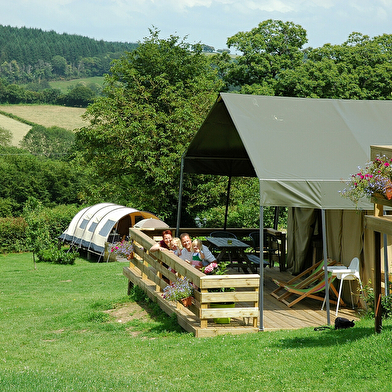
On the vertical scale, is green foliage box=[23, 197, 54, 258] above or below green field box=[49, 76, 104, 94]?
below

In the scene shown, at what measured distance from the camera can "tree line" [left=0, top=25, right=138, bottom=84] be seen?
128625 mm

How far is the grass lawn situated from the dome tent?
536 inches

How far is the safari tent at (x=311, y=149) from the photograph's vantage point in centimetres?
745

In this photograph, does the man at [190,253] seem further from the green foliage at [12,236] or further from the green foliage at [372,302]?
the green foliage at [12,236]

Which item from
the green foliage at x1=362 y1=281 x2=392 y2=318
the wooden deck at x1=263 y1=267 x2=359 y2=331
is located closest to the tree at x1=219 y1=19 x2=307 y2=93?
the wooden deck at x1=263 y1=267 x2=359 y2=331

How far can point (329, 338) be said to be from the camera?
6062mm

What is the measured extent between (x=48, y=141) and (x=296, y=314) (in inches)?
2924

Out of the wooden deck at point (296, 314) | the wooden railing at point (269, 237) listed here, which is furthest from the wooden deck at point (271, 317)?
the wooden railing at point (269, 237)

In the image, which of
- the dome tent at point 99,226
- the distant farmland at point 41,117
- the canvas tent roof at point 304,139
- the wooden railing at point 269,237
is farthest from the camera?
the distant farmland at point 41,117

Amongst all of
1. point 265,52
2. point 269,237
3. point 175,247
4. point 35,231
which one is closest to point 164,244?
point 175,247

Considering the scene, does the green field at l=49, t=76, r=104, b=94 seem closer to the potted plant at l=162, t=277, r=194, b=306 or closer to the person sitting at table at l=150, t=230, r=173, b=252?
the person sitting at table at l=150, t=230, r=173, b=252

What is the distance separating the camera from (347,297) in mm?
8578

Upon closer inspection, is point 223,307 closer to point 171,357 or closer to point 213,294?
point 213,294

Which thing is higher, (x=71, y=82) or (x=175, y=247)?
(x=71, y=82)
